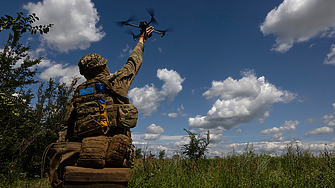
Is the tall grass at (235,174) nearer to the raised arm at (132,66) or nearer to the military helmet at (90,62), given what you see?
the raised arm at (132,66)

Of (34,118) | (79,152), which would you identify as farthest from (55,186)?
(34,118)

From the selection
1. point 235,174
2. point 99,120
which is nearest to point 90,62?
point 99,120

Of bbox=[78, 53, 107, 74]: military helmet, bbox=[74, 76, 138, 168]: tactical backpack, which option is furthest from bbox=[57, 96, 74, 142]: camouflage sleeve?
bbox=[78, 53, 107, 74]: military helmet

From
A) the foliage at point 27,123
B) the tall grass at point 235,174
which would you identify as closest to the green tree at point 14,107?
the foliage at point 27,123

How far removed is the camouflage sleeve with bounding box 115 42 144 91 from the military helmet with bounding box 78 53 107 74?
37 cm

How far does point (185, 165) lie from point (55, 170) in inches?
125

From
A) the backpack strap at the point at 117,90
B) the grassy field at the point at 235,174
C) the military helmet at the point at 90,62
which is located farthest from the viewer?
the grassy field at the point at 235,174

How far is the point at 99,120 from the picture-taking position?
296cm

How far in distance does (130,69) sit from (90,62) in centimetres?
65

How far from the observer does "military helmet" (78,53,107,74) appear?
342cm

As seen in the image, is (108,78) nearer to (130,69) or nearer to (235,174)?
(130,69)

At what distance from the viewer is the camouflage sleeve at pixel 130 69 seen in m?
3.44

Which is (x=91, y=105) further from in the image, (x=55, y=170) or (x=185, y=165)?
(x=185, y=165)

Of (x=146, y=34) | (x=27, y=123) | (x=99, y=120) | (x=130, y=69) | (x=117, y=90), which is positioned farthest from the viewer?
(x=27, y=123)
